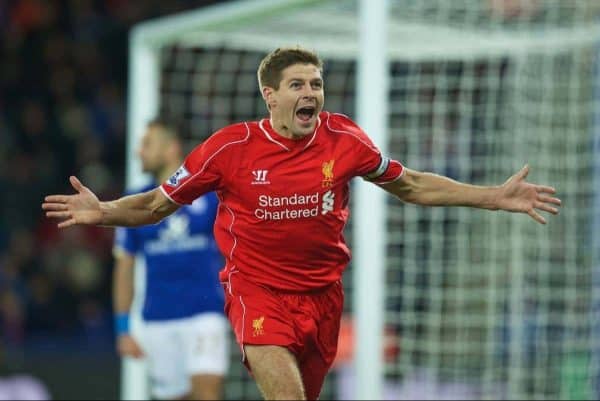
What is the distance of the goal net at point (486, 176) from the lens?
855cm

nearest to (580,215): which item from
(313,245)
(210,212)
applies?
(210,212)

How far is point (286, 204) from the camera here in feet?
15.5

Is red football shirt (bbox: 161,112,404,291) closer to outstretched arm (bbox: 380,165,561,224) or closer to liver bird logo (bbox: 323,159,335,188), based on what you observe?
liver bird logo (bbox: 323,159,335,188)

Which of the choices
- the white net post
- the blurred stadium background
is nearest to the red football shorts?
the white net post

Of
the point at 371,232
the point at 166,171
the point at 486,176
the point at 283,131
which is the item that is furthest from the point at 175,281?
the point at 486,176

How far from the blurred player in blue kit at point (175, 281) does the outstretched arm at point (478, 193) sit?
222 cm

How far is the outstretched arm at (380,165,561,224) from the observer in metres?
4.87

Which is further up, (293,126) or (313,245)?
(293,126)

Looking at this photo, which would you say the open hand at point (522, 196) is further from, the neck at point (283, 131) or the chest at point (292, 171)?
the neck at point (283, 131)

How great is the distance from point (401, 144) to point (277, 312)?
14.2ft

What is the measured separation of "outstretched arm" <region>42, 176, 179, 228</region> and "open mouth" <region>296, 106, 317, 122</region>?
0.64m

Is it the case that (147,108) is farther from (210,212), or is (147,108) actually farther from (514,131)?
(514,131)

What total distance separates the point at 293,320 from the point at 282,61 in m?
1.03

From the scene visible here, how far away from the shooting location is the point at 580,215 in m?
8.64
